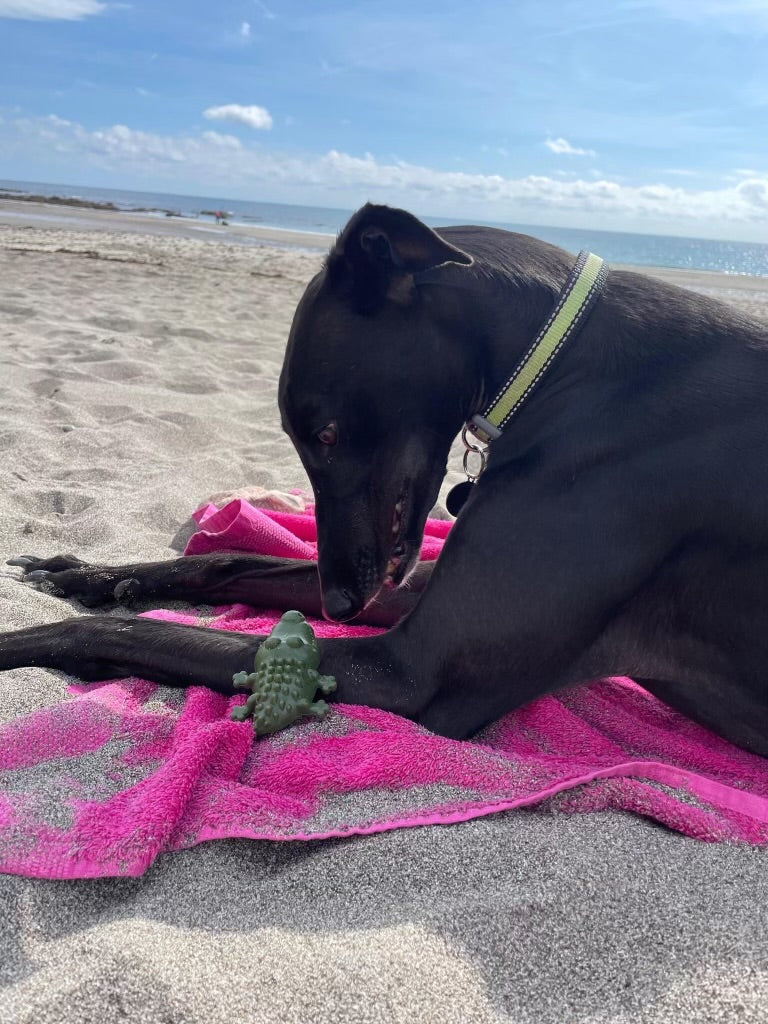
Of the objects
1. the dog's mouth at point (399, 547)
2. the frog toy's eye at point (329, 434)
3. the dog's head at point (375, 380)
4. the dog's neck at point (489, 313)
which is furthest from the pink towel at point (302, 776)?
the dog's neck at point (489, 313)

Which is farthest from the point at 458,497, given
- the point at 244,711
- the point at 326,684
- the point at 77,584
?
the point at 77,584

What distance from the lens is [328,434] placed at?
2480mm

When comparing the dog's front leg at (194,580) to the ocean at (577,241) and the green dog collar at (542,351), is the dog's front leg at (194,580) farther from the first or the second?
the ocean at (577,241)

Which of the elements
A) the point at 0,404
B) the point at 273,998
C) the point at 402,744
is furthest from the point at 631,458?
the point at 0,404

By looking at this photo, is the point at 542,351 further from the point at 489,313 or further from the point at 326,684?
the point at 326,684

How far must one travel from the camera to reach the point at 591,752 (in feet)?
7.57

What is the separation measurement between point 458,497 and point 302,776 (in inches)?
37.8

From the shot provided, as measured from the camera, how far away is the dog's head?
2410mm

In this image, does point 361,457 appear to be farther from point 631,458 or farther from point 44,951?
point 44,951

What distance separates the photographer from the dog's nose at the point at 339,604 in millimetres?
2586

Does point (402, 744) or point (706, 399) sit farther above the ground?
point (706, 399)

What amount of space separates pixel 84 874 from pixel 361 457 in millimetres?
1256

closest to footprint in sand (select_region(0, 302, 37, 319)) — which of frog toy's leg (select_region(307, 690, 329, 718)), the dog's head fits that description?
the dog's head

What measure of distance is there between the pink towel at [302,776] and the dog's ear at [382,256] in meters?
1.10
